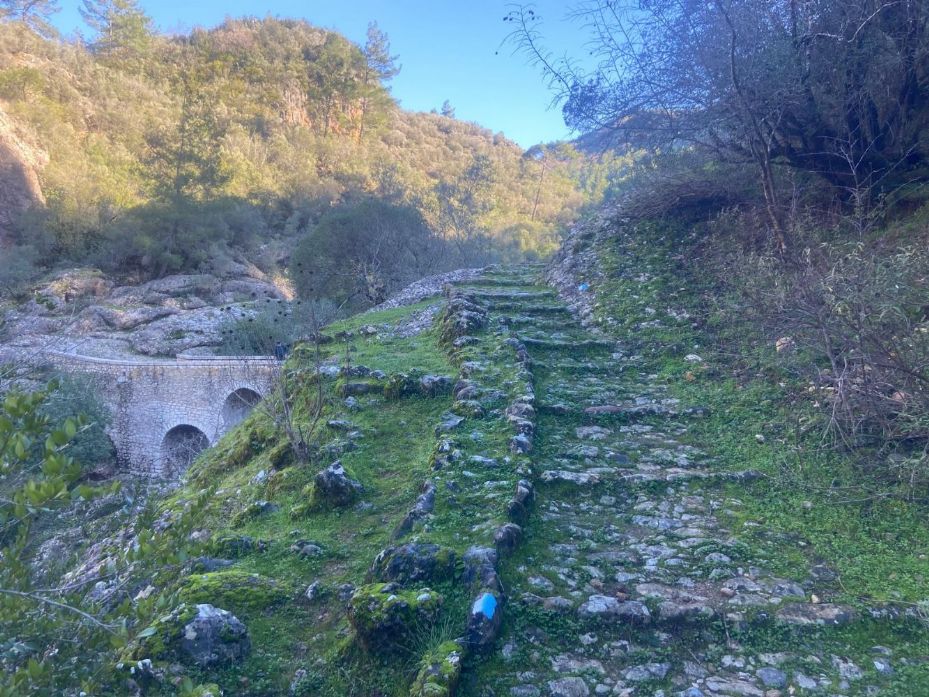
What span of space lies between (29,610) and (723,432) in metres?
4.88

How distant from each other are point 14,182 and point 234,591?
94.4 feet

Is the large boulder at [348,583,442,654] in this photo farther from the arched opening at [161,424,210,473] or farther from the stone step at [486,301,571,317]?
the arched opening at [161,424,210,473]

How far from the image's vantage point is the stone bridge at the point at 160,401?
15.2 metres

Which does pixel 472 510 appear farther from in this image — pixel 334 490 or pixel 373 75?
pixel 373 75

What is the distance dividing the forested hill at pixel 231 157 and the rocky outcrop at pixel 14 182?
1.43 feet

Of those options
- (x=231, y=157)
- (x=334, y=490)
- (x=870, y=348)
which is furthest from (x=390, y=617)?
(x=231, y=157)

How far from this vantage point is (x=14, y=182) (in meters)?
24.8

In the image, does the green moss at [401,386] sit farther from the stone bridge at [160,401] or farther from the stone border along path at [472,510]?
the stone bridge at [160,401]

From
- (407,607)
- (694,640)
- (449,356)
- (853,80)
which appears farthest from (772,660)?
A: (853,80)

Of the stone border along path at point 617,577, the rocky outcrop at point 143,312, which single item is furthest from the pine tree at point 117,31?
the stone border along path at point 617,577

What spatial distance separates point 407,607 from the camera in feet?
9.57

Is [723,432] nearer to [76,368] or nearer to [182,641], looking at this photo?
[182,641]

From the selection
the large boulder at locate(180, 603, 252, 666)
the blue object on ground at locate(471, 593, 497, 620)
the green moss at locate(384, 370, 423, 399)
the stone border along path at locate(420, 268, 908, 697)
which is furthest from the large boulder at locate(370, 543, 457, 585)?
the green moss at locate(384, 370, 423, 399)

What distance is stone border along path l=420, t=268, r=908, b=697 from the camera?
107 inches
